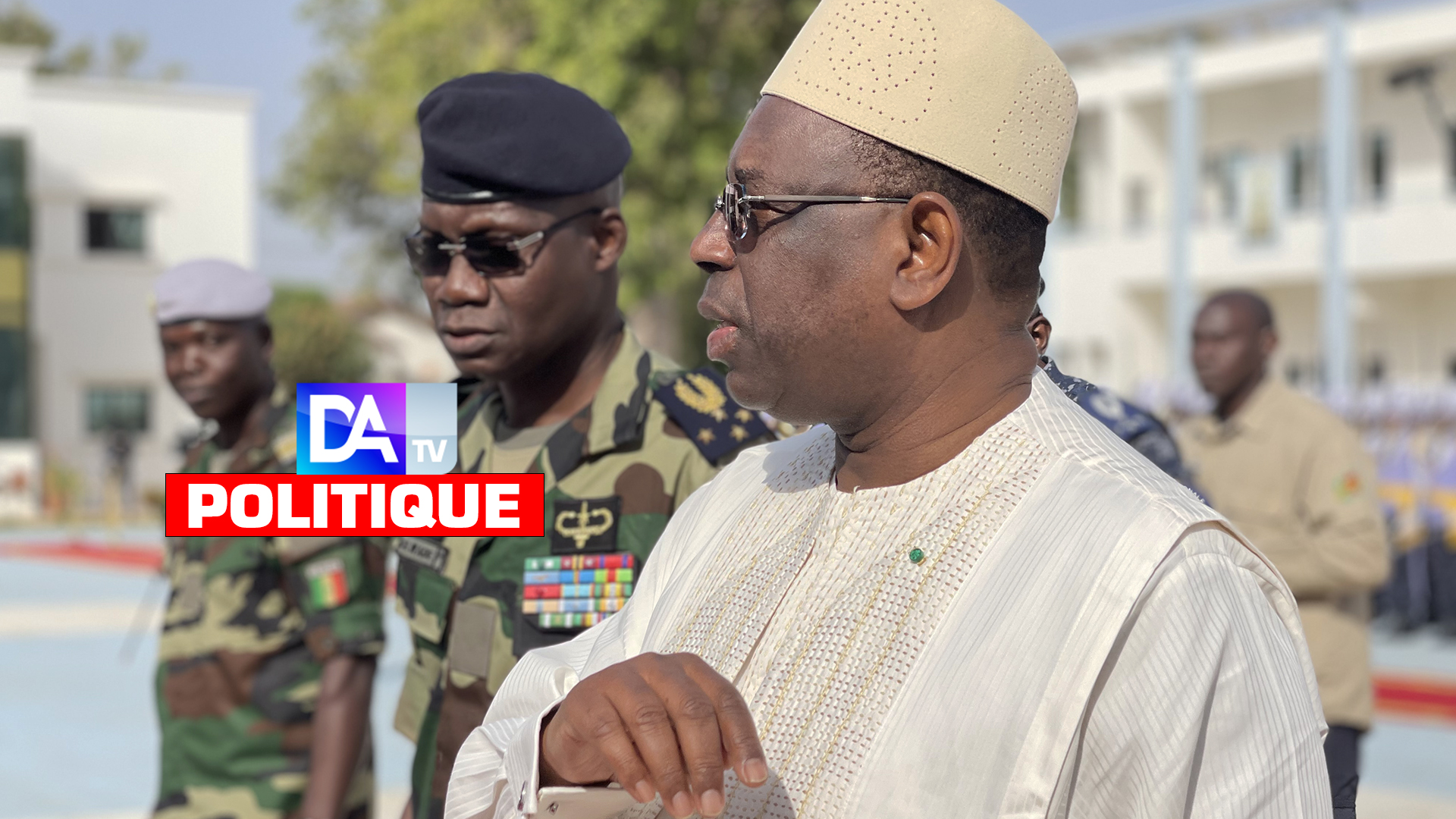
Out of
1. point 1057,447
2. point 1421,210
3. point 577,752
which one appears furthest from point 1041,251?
point 1421,210

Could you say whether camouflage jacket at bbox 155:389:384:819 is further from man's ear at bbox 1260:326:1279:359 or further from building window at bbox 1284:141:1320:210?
building window at bbox 1284:141:1320:210

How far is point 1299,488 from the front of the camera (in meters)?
4.74

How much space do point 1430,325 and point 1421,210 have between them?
2259 millimetres

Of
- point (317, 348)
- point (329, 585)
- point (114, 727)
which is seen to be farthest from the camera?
point (317, 348)

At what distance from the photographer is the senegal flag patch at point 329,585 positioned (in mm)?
3363

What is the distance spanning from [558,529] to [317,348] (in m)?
31.0

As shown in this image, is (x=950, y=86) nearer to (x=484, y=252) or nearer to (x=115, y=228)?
(x=484, y=252)

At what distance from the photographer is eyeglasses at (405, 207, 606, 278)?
257 cm

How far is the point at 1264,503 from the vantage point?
4770 millimetres

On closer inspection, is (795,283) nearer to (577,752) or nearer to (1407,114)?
(577,752)

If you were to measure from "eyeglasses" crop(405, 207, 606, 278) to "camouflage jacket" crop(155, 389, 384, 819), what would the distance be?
3.37 ft

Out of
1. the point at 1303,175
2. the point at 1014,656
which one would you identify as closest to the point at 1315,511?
the point at 1014,656

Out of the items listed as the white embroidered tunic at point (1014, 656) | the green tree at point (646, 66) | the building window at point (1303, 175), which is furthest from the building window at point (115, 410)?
the white embroidered tunic at point (1014, 656)

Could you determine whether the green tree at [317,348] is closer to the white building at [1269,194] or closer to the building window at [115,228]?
the building window at [115,228]
